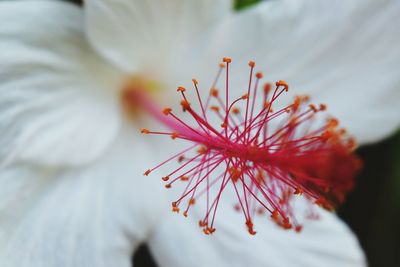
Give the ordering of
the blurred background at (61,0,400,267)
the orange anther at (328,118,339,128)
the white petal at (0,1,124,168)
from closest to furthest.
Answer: the white petal at (0,1,124,168)
the orange anther at (328,118,339,128)
the blurred background at (61,0,400,267)

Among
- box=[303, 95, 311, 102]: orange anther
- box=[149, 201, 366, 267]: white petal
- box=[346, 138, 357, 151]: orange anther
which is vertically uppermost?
box=[303, 95, 311, 102]: orange anther

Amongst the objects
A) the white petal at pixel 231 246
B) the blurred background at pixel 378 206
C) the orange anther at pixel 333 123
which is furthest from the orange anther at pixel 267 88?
the blurred background at pixel 378 206

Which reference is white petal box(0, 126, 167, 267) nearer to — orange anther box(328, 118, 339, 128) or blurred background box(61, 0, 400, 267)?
orange anther box(328, 118, 339, 128)

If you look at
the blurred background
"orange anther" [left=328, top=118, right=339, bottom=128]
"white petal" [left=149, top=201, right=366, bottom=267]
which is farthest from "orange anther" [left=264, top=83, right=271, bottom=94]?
the blurred background

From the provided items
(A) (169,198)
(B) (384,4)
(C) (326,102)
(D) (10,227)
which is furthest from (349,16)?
(D) (10,227)

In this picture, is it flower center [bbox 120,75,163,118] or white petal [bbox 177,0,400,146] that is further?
flower center [bbox 120,75,163,118]

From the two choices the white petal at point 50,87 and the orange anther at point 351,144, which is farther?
the orange anther at point 351,144

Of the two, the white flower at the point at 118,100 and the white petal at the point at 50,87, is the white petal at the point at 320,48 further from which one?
the white petal at the point at 50,87
